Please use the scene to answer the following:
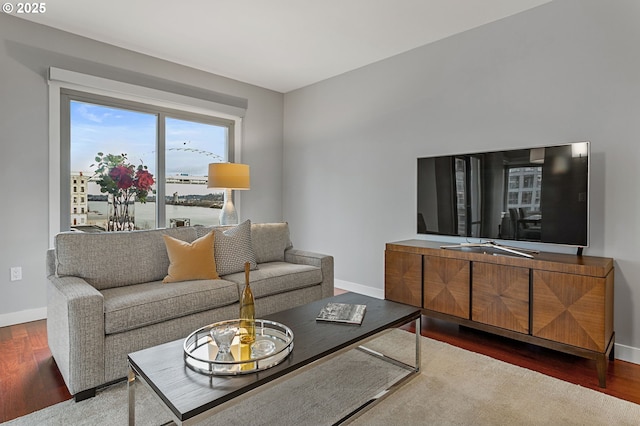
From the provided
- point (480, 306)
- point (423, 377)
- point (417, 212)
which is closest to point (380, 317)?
point (423, 377)

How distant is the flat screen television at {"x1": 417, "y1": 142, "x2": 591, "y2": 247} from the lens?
2.40 m

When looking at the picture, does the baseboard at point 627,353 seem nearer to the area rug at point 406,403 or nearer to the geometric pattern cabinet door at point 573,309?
the geometric pattern cabinet door at point 573,309

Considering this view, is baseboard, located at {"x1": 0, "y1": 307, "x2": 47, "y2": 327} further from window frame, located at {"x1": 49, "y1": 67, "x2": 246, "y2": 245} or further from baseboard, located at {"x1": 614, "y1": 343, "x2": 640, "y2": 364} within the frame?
baseboard, located at {"x1": 614, "y1": 343, "x2": 640, "y2": 364}

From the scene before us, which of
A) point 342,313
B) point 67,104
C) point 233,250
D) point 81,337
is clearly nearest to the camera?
point 81,337

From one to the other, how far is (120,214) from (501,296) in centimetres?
364

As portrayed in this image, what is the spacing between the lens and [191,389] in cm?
127

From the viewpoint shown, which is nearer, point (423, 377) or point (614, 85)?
point (423, 377)

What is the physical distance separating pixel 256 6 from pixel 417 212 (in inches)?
85.9

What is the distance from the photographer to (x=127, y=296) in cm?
218

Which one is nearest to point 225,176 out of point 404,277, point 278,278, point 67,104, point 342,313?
point 278,278

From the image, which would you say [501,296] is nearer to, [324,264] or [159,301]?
[324,264]

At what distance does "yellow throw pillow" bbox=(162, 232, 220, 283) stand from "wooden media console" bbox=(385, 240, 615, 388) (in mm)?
1548

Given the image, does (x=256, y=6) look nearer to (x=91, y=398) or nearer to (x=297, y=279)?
(x=297, y=279)

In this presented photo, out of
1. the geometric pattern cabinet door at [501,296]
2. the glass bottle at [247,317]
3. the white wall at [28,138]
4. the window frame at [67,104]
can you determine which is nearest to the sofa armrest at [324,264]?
the geometric pattern cabinet door at [501,296]
